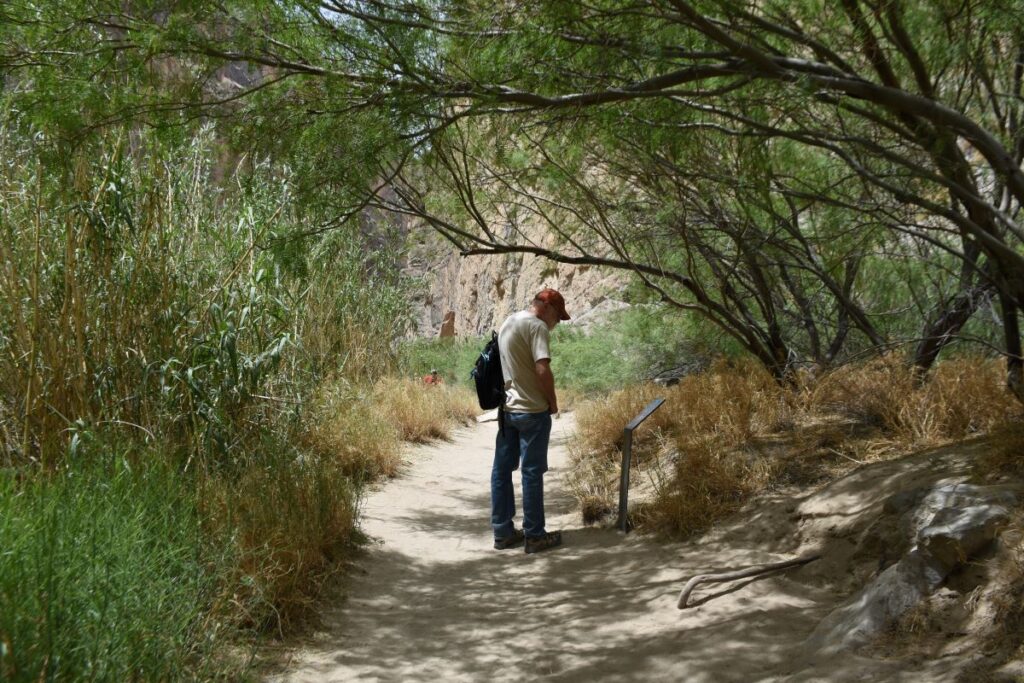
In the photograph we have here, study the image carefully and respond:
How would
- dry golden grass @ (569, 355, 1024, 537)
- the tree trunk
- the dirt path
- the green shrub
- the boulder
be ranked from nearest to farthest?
the green shrub
the boulder
the dirt path
the tree trunk
dry golden grass @ (569, 355, 1024, 537)

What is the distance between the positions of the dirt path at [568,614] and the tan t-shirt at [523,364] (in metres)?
1.00

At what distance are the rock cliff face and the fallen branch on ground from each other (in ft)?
40.9

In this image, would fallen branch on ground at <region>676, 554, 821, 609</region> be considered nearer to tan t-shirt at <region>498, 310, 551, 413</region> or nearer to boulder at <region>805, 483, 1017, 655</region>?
boulder at <region>805, 483, 1017, 655</region>

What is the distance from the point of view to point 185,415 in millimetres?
5379

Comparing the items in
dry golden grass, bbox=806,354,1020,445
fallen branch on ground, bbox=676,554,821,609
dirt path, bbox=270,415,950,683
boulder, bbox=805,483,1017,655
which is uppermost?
dry golden grass, bbox=806,354,1020,445

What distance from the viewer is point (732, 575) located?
4586mm

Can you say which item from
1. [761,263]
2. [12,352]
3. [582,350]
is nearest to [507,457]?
[12,352]

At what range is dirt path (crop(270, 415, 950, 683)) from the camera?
391 centimetres

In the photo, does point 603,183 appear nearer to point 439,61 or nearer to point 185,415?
point 439,61

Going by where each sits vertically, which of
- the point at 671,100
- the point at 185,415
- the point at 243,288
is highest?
the point at 671,100

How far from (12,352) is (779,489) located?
4.77 m

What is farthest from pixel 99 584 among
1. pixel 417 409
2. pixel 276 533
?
pixel 417 409

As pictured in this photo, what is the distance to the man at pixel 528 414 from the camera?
19.4 feet

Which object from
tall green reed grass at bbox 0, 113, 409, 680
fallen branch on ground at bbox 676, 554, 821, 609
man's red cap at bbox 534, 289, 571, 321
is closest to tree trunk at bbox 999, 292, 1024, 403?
fallen branch on ground at bbox 676, 554, 821, 609
